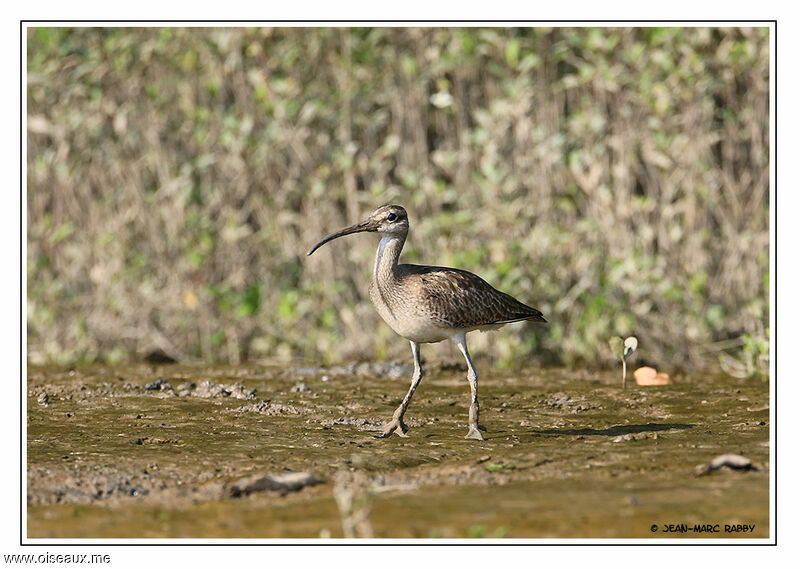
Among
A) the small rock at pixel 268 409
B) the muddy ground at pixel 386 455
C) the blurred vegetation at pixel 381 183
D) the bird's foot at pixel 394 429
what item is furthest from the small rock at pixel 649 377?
the small rock at pixel 268 409

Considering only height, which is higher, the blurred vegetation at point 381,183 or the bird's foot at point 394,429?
the blurred vegetation at point 381,183

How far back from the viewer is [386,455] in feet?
22.0

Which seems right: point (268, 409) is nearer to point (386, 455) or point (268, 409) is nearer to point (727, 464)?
point (386, 455)

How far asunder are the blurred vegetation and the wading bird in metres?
2.42

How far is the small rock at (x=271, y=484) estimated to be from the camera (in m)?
5.79

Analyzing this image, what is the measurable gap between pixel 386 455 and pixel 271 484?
1086 millimetres

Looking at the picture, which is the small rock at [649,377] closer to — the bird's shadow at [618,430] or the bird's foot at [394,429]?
the bird's shadow at [618,430]

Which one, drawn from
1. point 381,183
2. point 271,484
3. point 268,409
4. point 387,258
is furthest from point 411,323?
point 381,183

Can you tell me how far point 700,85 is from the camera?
10539mm

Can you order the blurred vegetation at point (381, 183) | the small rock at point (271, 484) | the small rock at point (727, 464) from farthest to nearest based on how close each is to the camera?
the blurred vegetation at point (381, 183), the small rock at point (727, 464), the small rock at point (271, 484)

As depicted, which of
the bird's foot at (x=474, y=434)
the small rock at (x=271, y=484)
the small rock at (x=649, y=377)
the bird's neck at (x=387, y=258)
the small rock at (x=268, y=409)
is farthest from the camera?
the small rock at (x=649, y=377)

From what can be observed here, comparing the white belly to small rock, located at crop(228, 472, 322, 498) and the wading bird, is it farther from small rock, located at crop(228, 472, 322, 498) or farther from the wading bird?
small rock, located at crop(228, 472, 322, 498)
